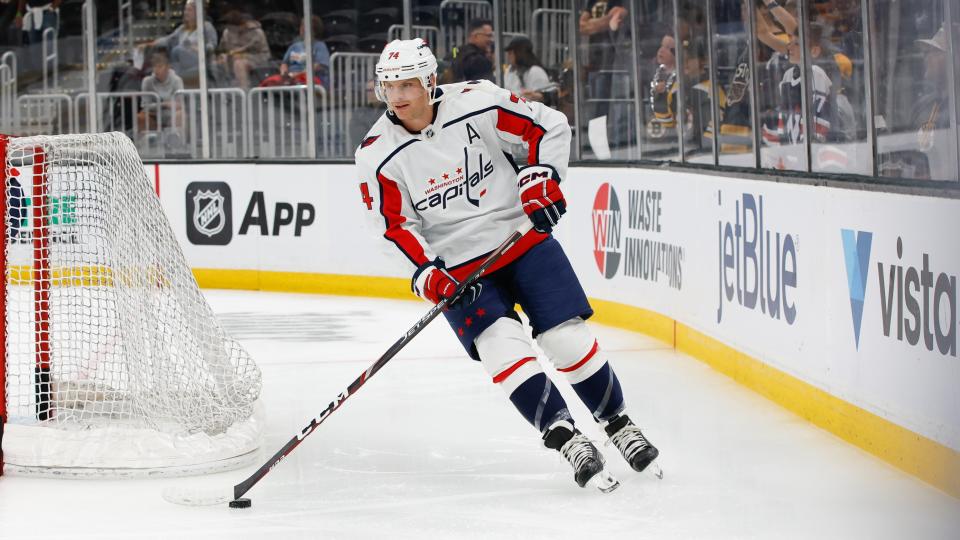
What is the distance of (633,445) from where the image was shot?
12.3 feet

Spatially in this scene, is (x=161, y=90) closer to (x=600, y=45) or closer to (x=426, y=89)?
(x=600, y=45)

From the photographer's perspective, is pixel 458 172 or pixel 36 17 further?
pixel 36 17

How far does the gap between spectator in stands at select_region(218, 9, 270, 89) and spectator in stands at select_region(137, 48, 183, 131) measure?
40 centimetres

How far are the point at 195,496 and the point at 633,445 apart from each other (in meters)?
1.14

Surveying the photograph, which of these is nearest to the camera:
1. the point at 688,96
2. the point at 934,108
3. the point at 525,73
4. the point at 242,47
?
the point at 934,108

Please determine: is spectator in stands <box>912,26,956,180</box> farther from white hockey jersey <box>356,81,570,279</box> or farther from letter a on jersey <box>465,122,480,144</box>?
letter a on jersey <box>465,122,480,144</box>

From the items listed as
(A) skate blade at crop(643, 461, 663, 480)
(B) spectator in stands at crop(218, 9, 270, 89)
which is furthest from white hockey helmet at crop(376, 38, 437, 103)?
(B) spectator in stands at crop(218, 9, 270, 89)

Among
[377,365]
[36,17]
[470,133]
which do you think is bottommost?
[377,365]

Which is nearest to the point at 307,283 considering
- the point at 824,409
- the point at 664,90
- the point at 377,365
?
the point at 664,90

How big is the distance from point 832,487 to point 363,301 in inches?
198

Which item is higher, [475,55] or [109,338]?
[475,55]

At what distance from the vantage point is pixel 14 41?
1034cm

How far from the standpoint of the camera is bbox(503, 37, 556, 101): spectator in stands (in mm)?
8203

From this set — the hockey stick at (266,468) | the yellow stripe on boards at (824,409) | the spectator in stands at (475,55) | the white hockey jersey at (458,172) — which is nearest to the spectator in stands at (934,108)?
the yellow stripe on boards at (824,409)
